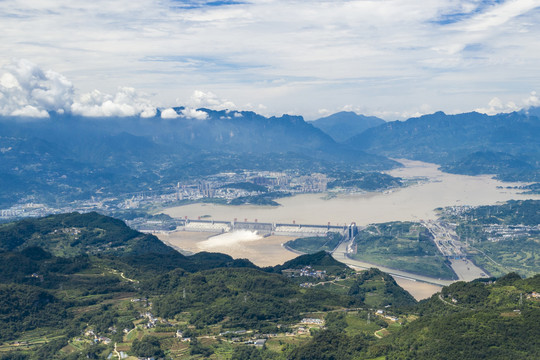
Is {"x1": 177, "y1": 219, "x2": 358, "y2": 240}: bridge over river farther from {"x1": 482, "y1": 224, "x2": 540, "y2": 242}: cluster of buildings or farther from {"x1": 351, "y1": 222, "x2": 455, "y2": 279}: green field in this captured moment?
{"x1": 482, "y1": 224, "x2": 540, "y2": 242}: cluster of buildings

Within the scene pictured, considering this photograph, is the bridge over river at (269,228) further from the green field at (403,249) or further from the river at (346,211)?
the green field at (403,249)

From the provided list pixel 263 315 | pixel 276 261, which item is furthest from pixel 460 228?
pixel 263 315

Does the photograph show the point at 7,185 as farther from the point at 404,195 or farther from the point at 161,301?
the point at 161,301

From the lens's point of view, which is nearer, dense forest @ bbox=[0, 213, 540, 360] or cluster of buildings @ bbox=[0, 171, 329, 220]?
dense forest @ bbox=[0, 213, 540, 360]

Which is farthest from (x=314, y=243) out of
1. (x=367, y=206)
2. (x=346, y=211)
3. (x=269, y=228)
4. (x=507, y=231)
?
(x=367, y=206)

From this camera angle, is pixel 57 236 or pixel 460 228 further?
pixel 460 228

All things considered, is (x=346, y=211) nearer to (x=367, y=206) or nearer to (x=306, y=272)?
(x=367, y=206)

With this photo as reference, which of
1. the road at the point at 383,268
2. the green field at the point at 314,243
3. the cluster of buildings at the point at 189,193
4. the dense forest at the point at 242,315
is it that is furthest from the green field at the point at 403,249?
the cluster of buildings at the point at 189,193

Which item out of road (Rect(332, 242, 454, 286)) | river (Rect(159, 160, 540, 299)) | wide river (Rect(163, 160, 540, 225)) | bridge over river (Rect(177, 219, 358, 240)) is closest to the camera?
road (Rect(332, 242, 454, 286))

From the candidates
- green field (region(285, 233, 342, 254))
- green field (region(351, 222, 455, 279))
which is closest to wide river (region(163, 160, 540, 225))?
green field (region(351, 222, 455, 279))
